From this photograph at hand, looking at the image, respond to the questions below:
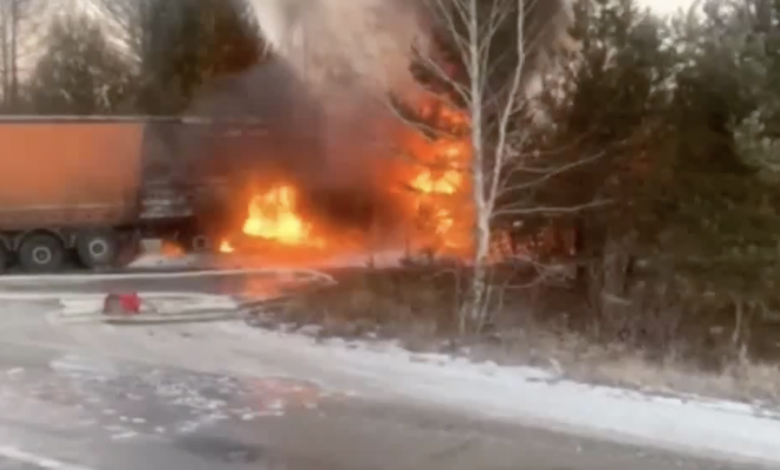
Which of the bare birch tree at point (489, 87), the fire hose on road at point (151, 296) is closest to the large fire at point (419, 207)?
the bare birch tree at point (489, 87)

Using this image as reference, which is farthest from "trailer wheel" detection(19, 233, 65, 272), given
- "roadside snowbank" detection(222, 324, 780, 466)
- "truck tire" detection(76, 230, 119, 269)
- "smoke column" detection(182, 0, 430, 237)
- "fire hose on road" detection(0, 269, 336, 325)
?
"roadside snowbank" detection(222, 324, 780, 466)

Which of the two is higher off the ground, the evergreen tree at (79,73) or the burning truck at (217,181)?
the evergreen tree at (79,73)

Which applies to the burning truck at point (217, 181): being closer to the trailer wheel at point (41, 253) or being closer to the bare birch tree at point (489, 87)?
the trailer wheel at point (41, 253)

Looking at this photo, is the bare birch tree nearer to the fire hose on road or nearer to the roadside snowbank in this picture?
the roadside snowbank

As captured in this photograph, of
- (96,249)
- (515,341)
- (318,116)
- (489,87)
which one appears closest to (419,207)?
(489,87)

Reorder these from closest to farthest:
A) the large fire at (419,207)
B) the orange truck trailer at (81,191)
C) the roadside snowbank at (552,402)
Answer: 1. the roadside snowbank at (552,402)
2. the large fire at (419,207)
3. the orange truck trailer at (81,191)

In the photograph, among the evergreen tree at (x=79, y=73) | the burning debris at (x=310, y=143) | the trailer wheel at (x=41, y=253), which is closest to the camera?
the trailer wheel at (x=41, y=253)

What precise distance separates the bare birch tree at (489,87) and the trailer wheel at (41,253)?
10.8 metres

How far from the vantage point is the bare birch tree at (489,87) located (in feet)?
47.1

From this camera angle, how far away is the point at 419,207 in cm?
1883

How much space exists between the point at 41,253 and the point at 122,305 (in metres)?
9.21

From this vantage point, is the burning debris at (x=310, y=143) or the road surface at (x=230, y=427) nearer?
the road surface at (x=230, y=427)

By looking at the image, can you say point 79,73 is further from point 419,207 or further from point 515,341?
point 515,341

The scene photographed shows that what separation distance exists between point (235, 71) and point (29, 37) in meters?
8.37
